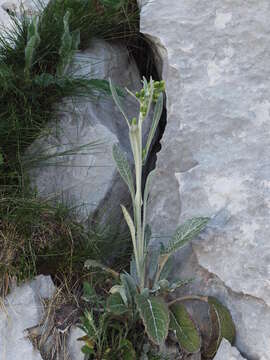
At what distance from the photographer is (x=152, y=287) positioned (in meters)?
1.92

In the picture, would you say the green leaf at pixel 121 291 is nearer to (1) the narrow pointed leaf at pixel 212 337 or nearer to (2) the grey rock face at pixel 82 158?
(1) the narrow pointed leaf at pixel 212 337

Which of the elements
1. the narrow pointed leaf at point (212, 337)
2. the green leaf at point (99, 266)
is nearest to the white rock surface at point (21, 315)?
the green leaf at point (99, 266)

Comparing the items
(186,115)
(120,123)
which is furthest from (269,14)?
(120,123)

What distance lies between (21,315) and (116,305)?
1.14 ft

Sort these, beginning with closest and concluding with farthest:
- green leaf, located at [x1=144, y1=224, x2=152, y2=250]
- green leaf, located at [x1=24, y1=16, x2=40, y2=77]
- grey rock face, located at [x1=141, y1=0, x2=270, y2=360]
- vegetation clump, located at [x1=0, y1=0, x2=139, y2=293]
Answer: grey rock face, located at [x1=141, y1=0, x2=270, y2=360]
green leaf, located at [x1=144, y1=224, x2=152, y2=250]
vegetation clump, located at [x1=0, y1=0, x2=139, y2=293]
green leaf, located at [x1=24, y1=16, x2=40, y2=77]

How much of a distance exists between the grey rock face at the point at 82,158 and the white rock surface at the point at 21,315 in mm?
313

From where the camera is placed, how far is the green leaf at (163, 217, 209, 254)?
5.92 feet

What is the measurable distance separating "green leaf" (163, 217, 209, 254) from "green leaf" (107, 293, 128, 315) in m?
0.20

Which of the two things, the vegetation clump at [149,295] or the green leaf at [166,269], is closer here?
the vegetation clump at [149,295]

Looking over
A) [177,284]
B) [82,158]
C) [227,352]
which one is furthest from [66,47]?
[227,352]

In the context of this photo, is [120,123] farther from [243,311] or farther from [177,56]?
[243,311]

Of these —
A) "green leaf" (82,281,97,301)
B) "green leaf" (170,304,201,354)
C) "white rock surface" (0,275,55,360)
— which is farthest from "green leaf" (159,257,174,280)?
"white rock surface" (0,275,55,360)

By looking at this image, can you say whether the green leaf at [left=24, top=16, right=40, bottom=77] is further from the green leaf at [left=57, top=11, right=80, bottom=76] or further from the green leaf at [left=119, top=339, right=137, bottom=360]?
the green leaf at [left=119, top=339, right=137, bottom=360]

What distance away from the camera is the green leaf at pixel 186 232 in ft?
5.92
